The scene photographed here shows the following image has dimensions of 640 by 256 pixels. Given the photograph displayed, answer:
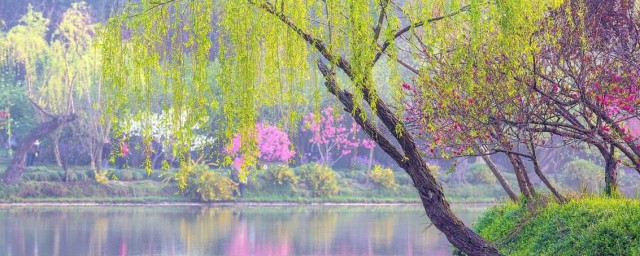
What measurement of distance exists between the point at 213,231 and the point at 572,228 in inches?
553

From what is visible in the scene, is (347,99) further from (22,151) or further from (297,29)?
(22,151)

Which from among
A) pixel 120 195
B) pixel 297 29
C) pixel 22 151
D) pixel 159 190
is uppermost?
pixel 297 29

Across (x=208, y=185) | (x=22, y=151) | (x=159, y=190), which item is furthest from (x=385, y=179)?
(x=22, y=151)

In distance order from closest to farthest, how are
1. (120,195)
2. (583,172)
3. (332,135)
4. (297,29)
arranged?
(297,29) → (120,195) → (583,172) → (332,135)

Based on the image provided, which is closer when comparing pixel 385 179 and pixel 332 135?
pixel 385 179

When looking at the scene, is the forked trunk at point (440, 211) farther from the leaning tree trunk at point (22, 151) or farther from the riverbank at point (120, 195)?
the leaning tree trunk at point (22, 151)

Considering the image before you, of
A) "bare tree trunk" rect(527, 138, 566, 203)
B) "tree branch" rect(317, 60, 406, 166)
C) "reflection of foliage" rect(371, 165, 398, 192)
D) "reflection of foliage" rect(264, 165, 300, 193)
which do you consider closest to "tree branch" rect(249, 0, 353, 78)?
"tree branch" rect(317, 60, 406, 166)

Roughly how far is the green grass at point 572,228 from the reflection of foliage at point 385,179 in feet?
79.0

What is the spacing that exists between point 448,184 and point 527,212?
90.4ft

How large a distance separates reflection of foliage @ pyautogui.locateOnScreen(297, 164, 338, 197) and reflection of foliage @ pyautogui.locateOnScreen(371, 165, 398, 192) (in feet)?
6.39

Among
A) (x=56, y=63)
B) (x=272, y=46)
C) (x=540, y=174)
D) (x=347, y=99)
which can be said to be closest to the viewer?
(x=272, y=46)

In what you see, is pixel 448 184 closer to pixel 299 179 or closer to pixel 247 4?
pixel 299 179

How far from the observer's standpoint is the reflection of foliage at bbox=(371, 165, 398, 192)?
42250 mm

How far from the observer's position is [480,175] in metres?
44.5
